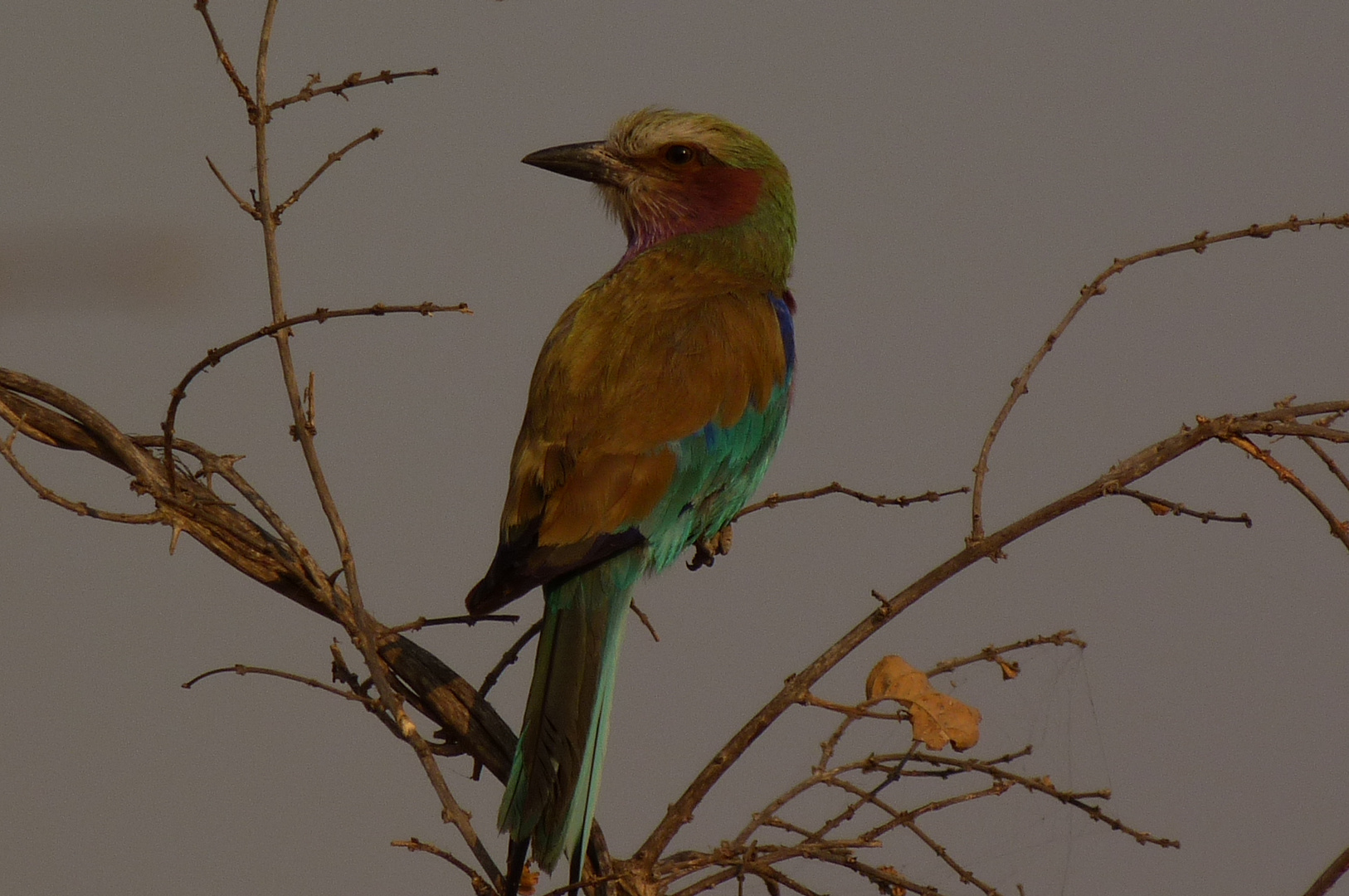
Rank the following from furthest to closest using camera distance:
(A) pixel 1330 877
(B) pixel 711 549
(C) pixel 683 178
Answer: (C) pixel 683 178, (B) pixel 711 549, (A) pixel 1330 877

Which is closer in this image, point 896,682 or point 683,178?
point 896,682

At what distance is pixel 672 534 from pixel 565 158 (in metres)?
1.34

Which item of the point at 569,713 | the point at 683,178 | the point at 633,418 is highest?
the point at 683,178

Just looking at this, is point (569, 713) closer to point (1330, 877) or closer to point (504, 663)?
point (504, 663)

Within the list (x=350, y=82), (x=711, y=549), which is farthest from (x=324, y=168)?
(x=711, y=549)

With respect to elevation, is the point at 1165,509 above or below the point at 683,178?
below

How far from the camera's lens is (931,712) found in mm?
1945

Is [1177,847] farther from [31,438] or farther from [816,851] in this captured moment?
[31,438]

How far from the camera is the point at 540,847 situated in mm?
2088

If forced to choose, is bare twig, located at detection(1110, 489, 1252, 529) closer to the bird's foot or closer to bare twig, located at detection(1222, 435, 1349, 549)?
bare twig, located at detection(1222, 435, 1349, 549)

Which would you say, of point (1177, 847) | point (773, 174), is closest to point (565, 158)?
point (773, 174)

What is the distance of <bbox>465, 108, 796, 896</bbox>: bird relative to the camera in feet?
7.31

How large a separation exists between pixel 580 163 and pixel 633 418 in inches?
45.8

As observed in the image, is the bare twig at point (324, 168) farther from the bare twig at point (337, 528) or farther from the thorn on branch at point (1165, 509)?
the thorn on branch at point (1165, 509)
